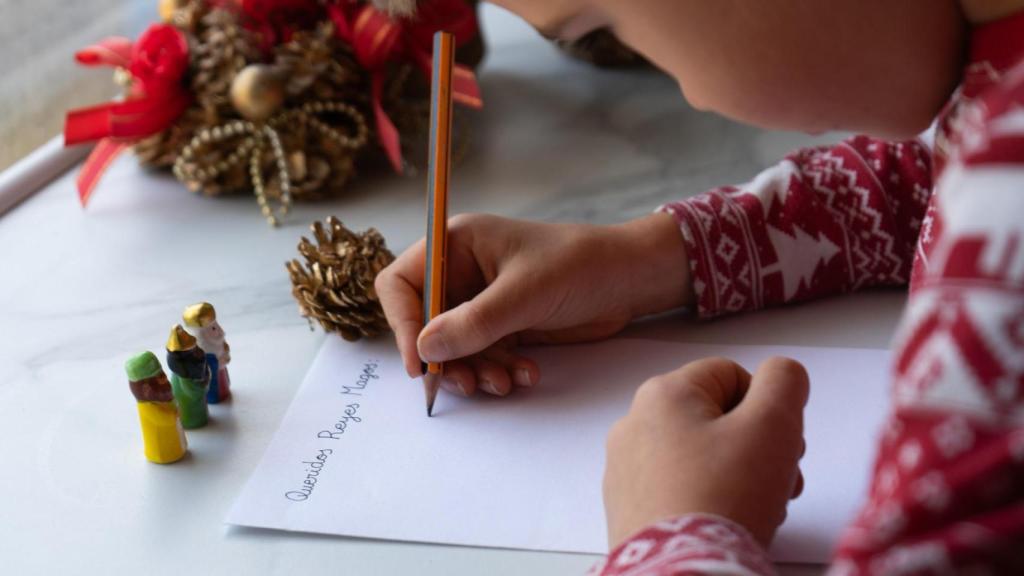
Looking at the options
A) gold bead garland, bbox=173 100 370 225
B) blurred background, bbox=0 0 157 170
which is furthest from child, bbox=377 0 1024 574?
blurred background, bbox=0 0 157 170

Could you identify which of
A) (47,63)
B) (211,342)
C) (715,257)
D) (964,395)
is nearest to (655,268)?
(715,257)

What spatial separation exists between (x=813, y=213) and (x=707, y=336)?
0.11 meters

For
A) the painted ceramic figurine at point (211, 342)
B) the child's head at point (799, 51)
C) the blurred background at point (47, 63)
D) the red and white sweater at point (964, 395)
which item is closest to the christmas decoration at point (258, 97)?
the blurred background at point (47, 63)

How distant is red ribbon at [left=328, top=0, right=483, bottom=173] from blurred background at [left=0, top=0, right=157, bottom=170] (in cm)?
27

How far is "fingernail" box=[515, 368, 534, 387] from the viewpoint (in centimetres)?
61

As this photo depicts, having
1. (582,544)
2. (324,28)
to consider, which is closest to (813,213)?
(582,544)

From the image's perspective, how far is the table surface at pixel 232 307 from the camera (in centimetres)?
51

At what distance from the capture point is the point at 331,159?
2.77 feet

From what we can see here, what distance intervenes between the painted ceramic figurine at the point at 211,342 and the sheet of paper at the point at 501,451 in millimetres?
42

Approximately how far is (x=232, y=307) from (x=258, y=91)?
0.63 feet

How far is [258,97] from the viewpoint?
32.3 inches

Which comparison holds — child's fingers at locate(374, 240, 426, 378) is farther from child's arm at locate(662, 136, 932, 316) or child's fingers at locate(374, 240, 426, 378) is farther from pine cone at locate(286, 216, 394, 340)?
child's arm at locate(662, 136, 932, 316)

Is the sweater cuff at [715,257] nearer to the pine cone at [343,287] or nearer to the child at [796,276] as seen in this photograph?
the child at [796,276]

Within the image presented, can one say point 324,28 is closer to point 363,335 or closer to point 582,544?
point 363,335
